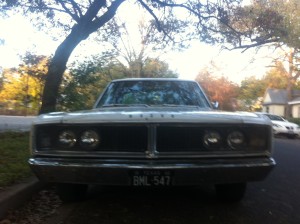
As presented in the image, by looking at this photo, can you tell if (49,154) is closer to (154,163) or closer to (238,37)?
(154,163)

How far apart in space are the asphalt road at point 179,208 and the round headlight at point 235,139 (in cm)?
79

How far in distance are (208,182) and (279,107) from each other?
175 feet

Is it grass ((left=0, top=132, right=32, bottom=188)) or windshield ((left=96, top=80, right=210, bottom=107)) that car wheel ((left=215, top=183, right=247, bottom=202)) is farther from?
grass ((left=0, top=132, right=32, bottom=188))

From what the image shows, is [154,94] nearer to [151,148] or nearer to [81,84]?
[151,148]

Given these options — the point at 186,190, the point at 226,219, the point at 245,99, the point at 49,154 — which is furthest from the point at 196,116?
the point at 245,99

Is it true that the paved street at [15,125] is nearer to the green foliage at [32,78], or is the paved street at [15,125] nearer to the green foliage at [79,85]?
the green foliage at [32,78]

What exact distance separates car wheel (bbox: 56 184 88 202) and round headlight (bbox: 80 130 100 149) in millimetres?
876

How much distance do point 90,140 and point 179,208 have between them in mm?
1402

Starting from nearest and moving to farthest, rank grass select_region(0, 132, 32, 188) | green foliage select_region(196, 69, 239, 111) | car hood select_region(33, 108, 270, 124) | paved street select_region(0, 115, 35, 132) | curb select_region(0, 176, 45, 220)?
1. car hood select_region(33, 108, 270, 124)
2. curb select_region(0, 176, 45, 220)
3. grass select_region(0, 132, 32, 188)
4. paved street select_region(0, 115, 35, 132)
5. green foliage select_region(196, 69, 239, 111)

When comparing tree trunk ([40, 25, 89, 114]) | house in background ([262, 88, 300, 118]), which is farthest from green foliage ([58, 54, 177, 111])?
house in background ([262, 88, 300, 118])

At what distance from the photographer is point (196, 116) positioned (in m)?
4.13

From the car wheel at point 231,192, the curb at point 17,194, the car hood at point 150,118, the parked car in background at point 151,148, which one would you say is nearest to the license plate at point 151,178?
the parked car in background at point 151,148

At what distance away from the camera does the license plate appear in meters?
3.94

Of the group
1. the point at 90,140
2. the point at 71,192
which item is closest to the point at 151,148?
the point at 90,140
